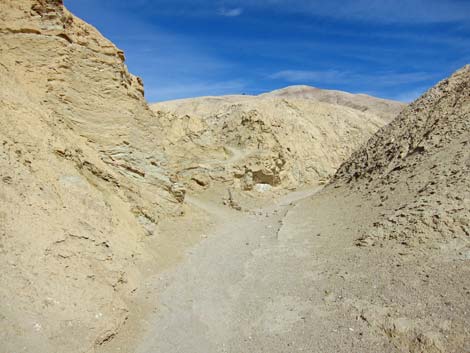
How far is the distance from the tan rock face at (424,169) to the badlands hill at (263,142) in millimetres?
5093

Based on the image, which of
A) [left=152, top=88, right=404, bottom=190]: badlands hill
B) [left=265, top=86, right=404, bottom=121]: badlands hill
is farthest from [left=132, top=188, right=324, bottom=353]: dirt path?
[left=265, top=86, right=404, bottom=121]: badlands hill

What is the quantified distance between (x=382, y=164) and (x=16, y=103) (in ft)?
33.1

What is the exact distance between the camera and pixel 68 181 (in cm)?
761

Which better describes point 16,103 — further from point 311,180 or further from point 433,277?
point 311,180

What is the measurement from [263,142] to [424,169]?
1181 cm

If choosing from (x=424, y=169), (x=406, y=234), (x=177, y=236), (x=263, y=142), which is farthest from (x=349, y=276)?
(x=263, y=142)

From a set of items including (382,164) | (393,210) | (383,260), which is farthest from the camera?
(382,164)

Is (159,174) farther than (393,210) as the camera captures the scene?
Yes

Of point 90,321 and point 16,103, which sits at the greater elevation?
point 16,103

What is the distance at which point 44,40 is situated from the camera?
376 inches

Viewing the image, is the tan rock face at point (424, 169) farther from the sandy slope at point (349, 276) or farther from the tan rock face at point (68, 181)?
the tan rock face at point (68, 181)

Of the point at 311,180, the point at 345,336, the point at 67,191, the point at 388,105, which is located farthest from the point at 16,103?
the point at 388,105

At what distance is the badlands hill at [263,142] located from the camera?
18266 millimetres

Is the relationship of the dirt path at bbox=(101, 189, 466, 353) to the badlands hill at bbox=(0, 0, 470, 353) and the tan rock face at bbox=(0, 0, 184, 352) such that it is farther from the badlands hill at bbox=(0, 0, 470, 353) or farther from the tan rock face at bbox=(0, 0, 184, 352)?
the tan rock face at bbox=(0, 0, 184, 352)
